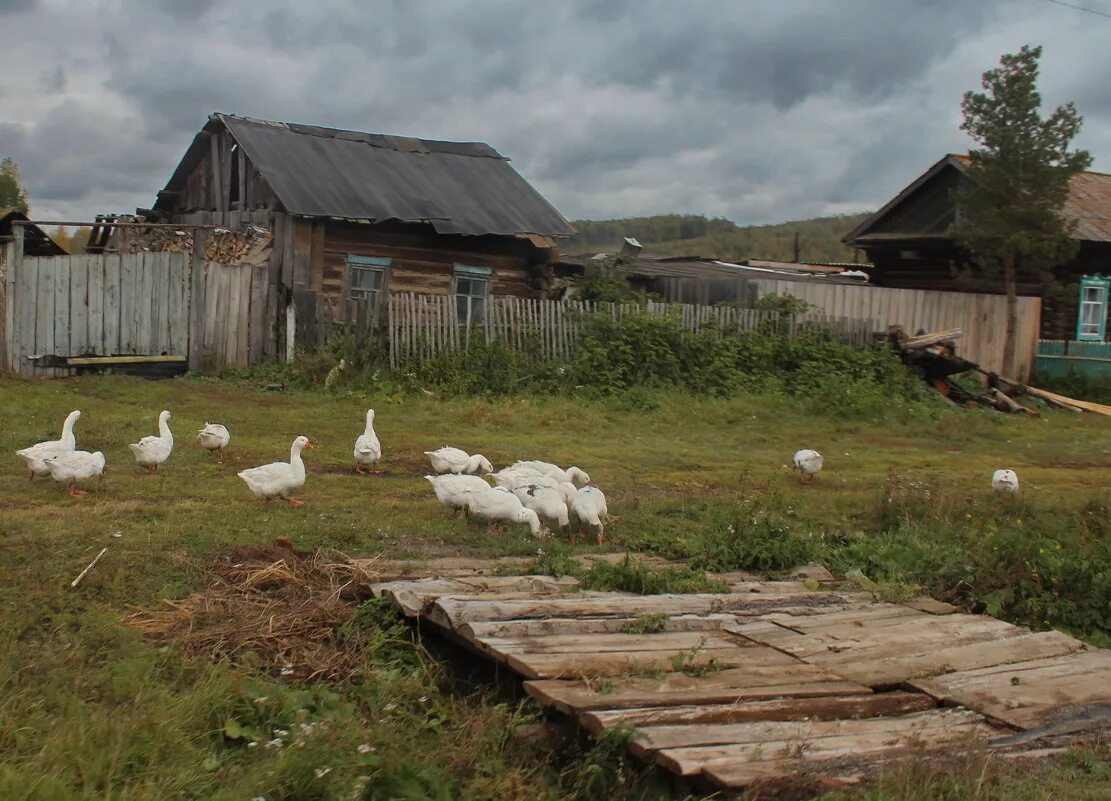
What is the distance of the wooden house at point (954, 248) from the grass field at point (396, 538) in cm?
1063

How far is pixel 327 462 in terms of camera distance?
466 inches

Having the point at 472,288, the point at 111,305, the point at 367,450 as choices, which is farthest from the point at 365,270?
the point at 367,450

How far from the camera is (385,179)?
21.6 metres

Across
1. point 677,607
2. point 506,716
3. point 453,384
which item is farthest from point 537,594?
point 453,384

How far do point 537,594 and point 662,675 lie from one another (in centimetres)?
142

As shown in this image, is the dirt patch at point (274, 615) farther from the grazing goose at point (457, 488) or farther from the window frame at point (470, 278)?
the window frame at point (470, 278)

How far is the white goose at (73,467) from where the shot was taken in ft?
29.6

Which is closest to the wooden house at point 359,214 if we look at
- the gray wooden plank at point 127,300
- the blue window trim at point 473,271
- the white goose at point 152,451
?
the blue window trim at point 473,271

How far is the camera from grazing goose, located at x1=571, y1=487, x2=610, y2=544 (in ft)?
29.0

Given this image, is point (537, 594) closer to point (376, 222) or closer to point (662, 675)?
point (662, 675)

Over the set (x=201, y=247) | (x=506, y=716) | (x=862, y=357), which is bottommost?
(x=506, y=716)

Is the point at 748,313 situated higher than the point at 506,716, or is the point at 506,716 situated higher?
the point at 748,313

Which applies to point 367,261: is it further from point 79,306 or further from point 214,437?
point 214,437

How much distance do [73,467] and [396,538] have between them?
2782 millimetres
